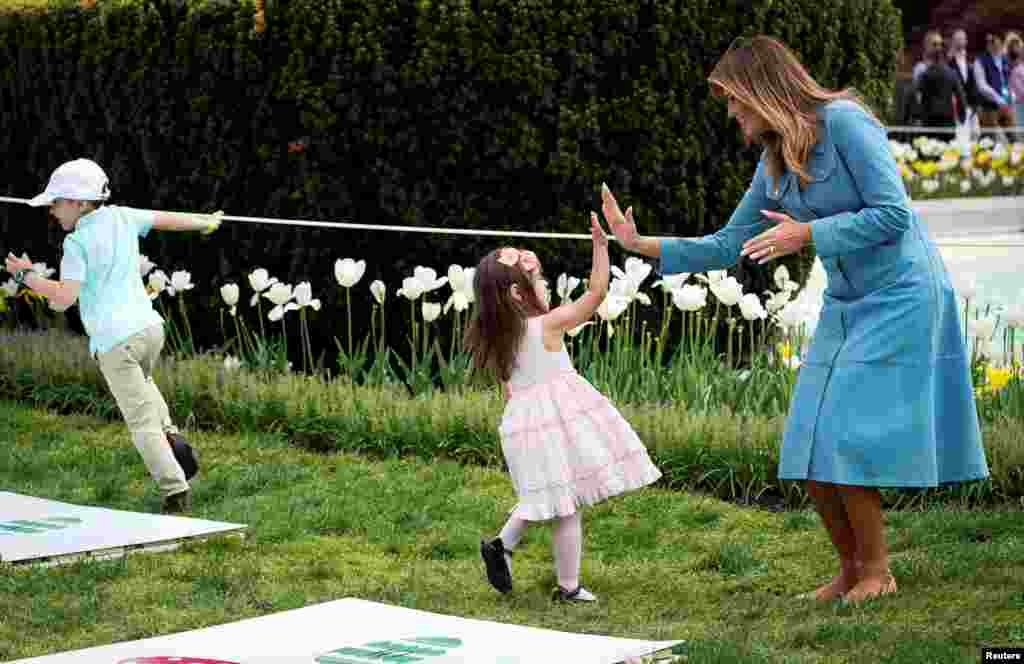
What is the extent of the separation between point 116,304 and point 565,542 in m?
2.37

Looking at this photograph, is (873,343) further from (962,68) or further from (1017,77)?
(1017,77)

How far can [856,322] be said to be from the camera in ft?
16.6

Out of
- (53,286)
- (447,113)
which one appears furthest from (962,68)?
(53,286)

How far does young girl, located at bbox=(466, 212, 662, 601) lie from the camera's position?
5.29 m

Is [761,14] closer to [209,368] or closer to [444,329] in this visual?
[444,329]

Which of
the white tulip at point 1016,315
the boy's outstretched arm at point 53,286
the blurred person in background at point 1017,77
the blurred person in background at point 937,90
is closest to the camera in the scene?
the boy's outstretched arm at point 53,286

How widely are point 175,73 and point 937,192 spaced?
11818 millimetres

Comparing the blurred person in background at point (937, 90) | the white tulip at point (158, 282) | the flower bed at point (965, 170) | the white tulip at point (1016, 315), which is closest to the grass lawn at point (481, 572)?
the white tulip at point (1016, 315)

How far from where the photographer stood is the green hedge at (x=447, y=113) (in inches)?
346

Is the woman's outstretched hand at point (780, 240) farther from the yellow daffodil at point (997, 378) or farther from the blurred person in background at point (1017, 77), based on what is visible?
the blurred person in background at point (1017, 77)

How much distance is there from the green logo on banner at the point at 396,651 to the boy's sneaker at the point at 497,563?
619mm

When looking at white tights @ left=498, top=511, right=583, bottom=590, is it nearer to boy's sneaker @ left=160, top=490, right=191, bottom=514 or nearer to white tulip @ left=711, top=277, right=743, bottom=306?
boy's sneaker @ left=160, top=490, right=191, bottom=514

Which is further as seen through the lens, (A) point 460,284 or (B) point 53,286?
(A) point 460,284

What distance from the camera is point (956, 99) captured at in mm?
22312
